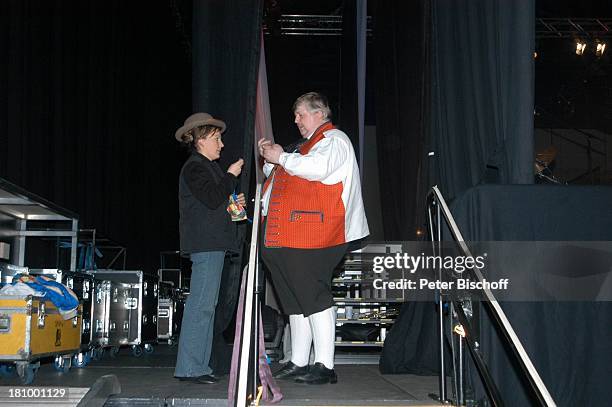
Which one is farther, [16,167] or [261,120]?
[16,167]

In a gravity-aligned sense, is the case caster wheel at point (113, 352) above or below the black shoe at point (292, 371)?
below

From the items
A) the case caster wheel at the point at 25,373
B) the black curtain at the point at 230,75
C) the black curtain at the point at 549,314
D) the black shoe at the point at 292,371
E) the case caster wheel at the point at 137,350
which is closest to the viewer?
the black curtain at the point at 549,314

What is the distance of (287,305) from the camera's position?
339 centimetres

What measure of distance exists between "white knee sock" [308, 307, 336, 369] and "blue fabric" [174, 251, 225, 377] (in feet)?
1.80

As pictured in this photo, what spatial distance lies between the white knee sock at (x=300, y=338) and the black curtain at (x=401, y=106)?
1.69 meters

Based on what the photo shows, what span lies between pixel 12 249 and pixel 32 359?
5.50 ft

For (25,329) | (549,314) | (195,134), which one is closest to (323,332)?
(549,314)

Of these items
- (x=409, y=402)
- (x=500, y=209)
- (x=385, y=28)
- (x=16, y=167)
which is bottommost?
(x=409, y=402)

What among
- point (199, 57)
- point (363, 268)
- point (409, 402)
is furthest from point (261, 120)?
point (409, 402)

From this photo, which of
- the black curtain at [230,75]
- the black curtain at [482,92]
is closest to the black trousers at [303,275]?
the black curtain at [230,75]

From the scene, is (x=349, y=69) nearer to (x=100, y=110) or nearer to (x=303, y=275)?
(x=100, y=110)

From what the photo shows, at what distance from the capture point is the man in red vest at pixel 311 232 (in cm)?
334

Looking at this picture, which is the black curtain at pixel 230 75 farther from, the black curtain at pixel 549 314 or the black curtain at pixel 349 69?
the black curtain at pixel 349 69

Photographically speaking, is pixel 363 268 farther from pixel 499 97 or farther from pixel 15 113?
pixel 15 113
